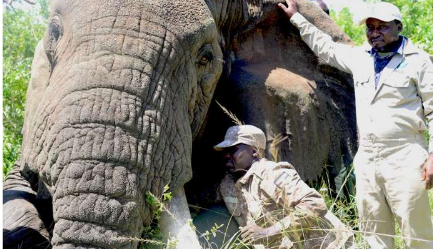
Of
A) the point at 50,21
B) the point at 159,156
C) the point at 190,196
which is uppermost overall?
the point at 50,21

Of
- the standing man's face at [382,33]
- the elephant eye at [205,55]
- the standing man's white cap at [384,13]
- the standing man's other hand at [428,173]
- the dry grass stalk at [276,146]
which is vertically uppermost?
the standing man's white cap at [384,13]

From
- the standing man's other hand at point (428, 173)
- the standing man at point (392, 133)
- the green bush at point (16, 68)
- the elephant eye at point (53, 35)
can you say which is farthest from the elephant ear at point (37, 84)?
the standing man's other hand at point (428, 173)

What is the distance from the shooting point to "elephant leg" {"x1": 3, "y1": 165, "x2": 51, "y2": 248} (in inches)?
189

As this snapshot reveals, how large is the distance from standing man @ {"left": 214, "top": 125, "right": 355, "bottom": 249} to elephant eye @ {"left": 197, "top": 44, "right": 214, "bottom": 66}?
0.41 meters

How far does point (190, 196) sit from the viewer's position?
5.13 metres

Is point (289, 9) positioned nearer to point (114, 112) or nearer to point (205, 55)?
point (205, 55)

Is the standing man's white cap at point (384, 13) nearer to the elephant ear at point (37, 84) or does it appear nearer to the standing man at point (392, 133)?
the standing man at point (392, 133)

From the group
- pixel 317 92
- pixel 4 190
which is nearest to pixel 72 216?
pixel 4 190

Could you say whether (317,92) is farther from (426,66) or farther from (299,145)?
(426,66)

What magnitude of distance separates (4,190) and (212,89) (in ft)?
5.45

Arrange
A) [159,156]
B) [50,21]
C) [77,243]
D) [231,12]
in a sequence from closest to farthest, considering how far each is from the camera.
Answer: [77,243], [159,156], [50,21], [231,12]

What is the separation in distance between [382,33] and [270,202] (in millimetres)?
1341

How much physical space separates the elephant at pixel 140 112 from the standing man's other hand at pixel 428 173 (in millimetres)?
975

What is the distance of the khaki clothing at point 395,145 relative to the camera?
4.91 m
